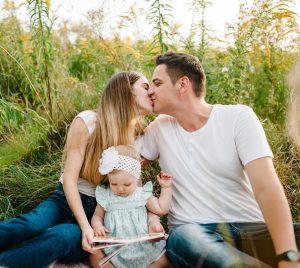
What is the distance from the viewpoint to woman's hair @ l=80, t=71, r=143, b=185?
3.56 m

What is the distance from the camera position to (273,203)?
2.99 m

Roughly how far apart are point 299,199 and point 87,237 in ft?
6.20

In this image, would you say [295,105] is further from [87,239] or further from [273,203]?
[87,239]

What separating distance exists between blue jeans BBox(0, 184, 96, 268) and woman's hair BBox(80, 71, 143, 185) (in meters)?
0.41

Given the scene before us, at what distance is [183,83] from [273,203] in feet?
3.55

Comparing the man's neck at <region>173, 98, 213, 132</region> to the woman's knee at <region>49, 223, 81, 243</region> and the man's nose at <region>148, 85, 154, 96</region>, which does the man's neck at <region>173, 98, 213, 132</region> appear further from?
the woman's knee at <region>49, 223, 81, 243</region>

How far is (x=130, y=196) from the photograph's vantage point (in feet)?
11.3

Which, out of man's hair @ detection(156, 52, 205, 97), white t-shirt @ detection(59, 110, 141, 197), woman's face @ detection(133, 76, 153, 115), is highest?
man's hair @ detection(156, 52, 205, 97)

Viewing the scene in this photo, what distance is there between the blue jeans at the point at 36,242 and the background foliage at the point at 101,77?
33.4 inches

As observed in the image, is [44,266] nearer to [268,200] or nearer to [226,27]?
[268,200]

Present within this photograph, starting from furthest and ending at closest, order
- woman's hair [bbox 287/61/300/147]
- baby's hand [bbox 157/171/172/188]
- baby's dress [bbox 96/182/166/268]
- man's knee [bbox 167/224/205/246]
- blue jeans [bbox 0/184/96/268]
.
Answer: baby's hand [bbox 157/171/172/188], baby's dress [bbox 96/182/166/268], blue jeans [bbox 0/184/96/268], man's knee [bbox 167/224/205/246], woman's hair [bbox 287/61/300/147]

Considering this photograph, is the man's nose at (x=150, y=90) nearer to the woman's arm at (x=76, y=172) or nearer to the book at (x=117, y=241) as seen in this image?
the woman's arm at (x=76, y=172)

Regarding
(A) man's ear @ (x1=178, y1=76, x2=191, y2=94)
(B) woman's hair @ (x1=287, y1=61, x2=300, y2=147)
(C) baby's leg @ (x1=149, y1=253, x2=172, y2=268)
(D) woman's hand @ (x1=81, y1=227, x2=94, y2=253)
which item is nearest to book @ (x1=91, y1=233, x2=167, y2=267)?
(D) woman's hand @ (x1=81, y1=227, x2=94, y2=253)

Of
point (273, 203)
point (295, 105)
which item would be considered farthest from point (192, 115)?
point (295, 105)
